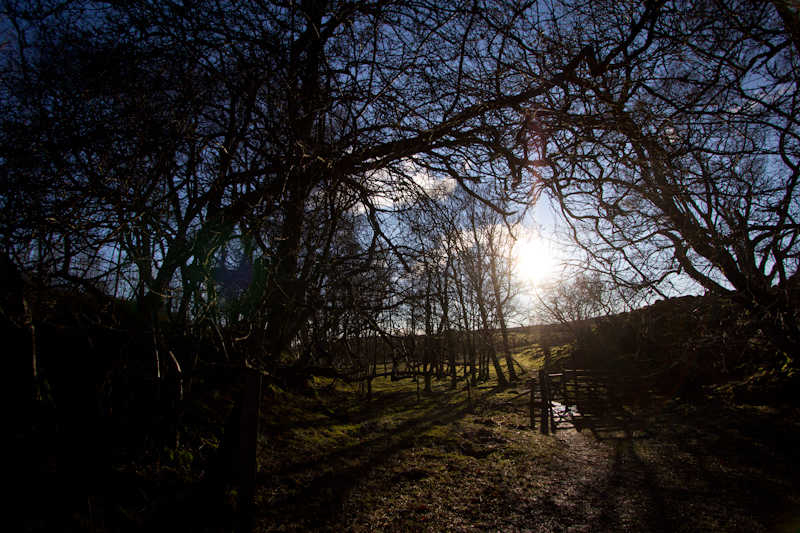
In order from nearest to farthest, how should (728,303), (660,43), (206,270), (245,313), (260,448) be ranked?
(206,270)
(660,43)
(245,313)
(260,448)
(728,303)

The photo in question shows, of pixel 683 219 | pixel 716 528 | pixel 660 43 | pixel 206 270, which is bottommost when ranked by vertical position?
pixel 716 528

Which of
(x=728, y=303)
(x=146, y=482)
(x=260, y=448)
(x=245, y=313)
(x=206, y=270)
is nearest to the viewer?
(x=206, y=270)

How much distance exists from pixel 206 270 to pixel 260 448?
5.41m

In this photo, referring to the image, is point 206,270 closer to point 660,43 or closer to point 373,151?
point 373,151

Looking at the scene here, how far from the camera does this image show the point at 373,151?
3184 mm

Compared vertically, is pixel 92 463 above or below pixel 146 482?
above

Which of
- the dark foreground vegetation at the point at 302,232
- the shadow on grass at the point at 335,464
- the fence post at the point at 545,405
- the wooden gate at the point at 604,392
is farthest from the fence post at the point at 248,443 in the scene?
the wooden gate at the point at 604,392

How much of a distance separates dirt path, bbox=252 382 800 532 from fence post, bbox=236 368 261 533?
4.01ft

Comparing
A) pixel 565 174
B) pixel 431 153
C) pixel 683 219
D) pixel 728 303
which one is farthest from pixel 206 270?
pixel 728 303

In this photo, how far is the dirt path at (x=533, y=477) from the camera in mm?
5117

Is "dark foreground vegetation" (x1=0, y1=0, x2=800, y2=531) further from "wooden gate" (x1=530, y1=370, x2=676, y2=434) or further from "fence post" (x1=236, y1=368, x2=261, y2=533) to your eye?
"wooden gate" (x1=530, y1=370, x2=676, y2=434)

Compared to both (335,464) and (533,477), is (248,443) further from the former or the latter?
(533,477)

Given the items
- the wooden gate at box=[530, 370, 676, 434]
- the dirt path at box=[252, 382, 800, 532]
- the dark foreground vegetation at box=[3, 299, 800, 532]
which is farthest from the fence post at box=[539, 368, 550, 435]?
the wooden gate at box=[530, 370, 676, 434]

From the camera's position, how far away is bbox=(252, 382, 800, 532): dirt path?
512 centimetres
